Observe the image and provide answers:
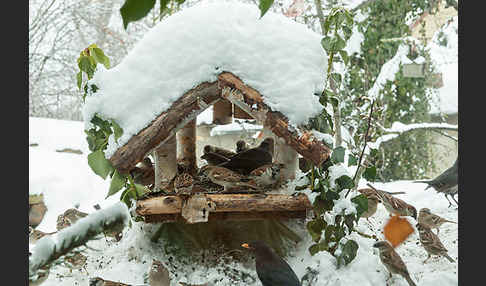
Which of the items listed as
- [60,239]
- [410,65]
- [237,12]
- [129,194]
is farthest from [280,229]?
[410,65]

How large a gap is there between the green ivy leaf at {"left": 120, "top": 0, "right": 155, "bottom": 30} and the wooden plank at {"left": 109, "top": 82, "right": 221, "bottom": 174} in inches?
45.1

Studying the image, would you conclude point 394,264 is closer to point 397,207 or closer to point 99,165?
point 397,207

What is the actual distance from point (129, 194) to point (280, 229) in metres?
0.67

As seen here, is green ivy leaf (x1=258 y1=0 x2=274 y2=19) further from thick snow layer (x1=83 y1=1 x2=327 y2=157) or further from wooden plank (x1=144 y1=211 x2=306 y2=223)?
wooden plank (x1=144 y1=211 x2=306 y2=223)

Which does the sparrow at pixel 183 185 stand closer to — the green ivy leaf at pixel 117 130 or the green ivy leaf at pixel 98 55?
the green ivy leaf at pixel 117 130

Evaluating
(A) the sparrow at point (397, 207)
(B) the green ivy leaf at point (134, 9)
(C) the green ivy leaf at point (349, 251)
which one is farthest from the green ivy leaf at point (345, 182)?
(B) the green ivy leaf at point (134, 9)

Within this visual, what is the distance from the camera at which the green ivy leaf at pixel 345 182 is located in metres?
1.62

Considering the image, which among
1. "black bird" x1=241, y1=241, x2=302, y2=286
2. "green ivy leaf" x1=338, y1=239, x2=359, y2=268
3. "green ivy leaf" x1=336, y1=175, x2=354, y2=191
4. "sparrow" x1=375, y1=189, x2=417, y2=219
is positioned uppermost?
"green ivy leaf" x1=336, y1=175, x2=354, y2=191

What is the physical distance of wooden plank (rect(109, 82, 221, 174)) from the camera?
5.09ft

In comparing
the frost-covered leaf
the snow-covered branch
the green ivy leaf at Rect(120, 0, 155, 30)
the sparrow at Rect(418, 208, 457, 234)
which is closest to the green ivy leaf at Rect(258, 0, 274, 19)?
the green ivy leaf at Rect(120, 0, 155, 30)

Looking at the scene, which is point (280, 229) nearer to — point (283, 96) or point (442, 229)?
point (283, 96)

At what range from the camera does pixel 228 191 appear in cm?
182

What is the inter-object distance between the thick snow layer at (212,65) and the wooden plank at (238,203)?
252mm

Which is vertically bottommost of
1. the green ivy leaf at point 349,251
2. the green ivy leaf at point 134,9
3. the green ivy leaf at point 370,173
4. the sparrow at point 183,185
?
the green ivy leaf at point 349,251
